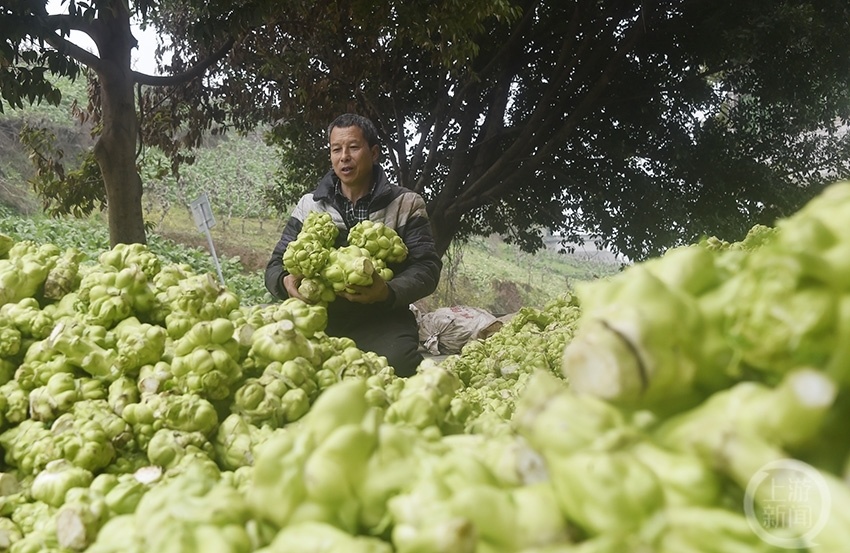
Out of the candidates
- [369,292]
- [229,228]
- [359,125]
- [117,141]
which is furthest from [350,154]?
[229,228]

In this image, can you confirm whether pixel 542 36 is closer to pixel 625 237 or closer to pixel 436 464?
pixel 625 237

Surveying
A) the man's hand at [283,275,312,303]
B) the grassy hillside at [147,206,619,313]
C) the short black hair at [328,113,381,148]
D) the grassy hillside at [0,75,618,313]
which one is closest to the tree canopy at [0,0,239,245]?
the short black hair at [328,113,381,148]

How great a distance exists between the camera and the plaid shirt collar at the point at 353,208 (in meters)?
3.54

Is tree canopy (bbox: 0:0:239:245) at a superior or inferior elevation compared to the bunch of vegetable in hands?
superior

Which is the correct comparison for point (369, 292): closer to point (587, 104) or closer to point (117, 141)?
point (117, 141)

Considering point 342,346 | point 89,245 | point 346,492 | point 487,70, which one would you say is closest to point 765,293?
point 346,492

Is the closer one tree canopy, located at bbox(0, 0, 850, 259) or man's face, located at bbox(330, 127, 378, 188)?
man's face, located at bbox(330, 127, 378, 188)

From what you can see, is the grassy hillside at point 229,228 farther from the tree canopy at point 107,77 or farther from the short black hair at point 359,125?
the short black hair at point 359,125

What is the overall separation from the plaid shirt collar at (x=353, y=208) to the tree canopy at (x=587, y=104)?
4025 mm

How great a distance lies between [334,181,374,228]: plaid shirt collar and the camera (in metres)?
3.54

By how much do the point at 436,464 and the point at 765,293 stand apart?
40 cm

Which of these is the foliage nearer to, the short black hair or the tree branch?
the tree branch

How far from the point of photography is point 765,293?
24.3 inches

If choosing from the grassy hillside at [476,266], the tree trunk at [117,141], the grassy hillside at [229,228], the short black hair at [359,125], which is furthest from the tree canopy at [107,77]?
the grassy hillside at [476,266]
